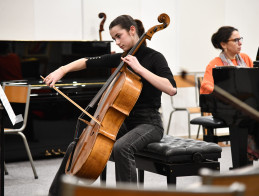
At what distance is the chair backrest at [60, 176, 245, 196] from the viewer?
89 centimetres

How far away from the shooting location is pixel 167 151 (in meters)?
2.59

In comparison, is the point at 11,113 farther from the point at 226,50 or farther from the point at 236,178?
the point at 226,50

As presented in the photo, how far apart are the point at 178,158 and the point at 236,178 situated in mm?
1589

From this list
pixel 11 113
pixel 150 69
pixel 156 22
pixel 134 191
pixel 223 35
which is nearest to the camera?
pixel 134 191

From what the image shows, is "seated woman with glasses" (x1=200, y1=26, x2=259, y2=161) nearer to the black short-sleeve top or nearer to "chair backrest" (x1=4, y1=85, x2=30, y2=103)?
the black short-sleeve top

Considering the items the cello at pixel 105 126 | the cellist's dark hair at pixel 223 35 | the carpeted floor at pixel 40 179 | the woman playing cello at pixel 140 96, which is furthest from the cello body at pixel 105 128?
the cellist's dark hair at pixel 223 35

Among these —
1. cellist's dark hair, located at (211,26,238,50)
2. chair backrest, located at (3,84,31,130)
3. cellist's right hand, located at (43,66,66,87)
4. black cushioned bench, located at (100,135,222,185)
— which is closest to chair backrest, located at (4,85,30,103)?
chair backrest, located at (3,84,31,130)

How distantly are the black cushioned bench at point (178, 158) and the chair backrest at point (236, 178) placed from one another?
1509 mm

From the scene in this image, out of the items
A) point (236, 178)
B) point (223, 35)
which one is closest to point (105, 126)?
point (236, 178)

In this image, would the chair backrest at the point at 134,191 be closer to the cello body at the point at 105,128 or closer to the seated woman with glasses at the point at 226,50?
the cello body at the point at 105,128

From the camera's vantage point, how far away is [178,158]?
2.60 metres

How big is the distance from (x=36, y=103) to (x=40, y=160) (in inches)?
25.2

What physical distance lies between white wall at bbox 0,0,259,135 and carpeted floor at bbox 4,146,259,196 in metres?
1.56

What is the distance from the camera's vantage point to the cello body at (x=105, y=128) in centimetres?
234
